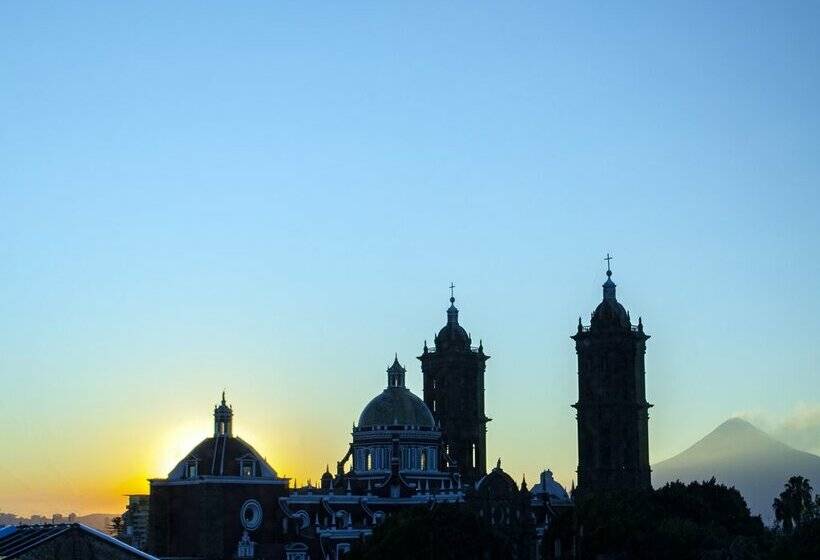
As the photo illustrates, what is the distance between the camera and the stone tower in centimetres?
15388

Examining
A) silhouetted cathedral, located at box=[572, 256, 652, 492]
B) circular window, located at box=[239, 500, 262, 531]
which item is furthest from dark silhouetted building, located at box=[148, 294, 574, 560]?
silhouetted cathedral, located at box=[572, 256, 652, 492]

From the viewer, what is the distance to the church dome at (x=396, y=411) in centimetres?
14325

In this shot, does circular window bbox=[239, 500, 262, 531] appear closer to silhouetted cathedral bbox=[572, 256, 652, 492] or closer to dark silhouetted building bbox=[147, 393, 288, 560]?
dark silhouetted building bbox=[147, 393, 288, 560]

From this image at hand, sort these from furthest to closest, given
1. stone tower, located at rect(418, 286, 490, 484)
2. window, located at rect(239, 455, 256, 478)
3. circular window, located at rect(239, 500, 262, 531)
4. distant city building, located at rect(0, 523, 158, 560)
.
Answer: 1. stone tower, located at rect(418, 286, 490, 484)
2. window, located at rect(239, 455, 256, 478)
3. circular window, located at rect(239, 500, 262, 531)
4. distant city building, located at rect(0, 523, 158, 560)

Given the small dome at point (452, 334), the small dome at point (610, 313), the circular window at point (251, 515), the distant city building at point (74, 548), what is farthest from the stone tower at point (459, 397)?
the distant city building at point (74, 548)

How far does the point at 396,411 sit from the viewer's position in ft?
471

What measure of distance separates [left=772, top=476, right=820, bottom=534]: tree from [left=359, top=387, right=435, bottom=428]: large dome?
33.8 metres

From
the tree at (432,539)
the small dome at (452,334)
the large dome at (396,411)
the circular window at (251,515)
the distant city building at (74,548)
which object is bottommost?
the distant city building at (74,548)

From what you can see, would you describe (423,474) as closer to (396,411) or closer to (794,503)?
(396,411)

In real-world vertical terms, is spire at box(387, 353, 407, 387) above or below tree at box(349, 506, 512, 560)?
above

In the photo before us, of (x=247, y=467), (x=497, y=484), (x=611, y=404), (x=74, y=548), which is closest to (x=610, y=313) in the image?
(x=611, y=404)

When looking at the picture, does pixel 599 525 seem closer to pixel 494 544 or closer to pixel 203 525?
pixel 494 544

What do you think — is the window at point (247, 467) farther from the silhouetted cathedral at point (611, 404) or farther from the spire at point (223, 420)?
the silhouetted cathedral at point (611, 404)

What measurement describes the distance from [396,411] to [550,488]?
23165 mm
